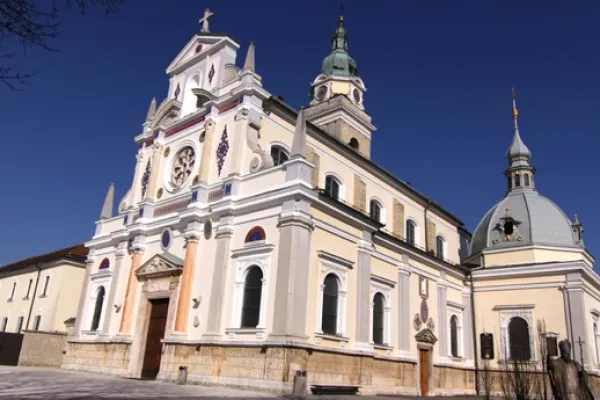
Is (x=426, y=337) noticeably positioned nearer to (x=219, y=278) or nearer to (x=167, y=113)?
(x=219, y=278)

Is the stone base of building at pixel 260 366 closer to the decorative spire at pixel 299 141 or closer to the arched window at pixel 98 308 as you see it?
the arched window at pixel 98 308

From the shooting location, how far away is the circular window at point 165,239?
23.5 m

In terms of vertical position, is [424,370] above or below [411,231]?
Answer: below

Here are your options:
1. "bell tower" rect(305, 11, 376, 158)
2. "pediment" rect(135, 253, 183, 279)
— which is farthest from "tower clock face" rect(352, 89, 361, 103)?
"pediment" rect(135, 253, 183, 279)

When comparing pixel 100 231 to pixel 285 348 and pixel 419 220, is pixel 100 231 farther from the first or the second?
pixel 419 220

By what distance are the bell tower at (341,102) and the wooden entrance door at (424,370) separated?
43.2ft

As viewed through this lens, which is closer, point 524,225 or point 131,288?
point 131,288

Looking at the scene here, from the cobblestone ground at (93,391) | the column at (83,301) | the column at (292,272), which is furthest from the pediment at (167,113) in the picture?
the cobblestone ground at (93,391)

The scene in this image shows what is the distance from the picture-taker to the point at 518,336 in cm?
2977

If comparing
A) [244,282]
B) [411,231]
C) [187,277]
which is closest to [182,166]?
[187,277]

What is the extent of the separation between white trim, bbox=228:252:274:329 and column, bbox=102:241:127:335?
8.40 m

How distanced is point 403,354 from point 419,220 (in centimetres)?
1010

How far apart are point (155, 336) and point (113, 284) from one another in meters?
4.41

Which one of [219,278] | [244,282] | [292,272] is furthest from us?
[219,278]
